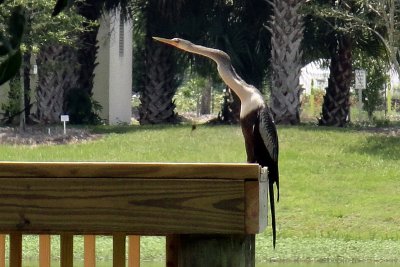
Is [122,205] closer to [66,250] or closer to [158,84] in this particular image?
[66,250]

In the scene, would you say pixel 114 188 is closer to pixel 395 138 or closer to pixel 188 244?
pixel 188 244

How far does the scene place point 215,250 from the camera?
9.36 ft

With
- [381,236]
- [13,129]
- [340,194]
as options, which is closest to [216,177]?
[381,236]

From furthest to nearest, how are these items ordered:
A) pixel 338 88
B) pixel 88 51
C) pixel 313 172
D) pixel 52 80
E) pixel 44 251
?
pixel 88 51 < pixel 338 88 < pixel 52 80 < pixel 313 172 < pixel 44 251

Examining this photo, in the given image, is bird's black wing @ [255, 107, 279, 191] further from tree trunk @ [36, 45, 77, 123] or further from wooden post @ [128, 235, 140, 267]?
tree trunk @ [36, 45, 77, 123]

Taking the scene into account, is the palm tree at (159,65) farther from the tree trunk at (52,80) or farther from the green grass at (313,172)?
the green grass at (313,172)

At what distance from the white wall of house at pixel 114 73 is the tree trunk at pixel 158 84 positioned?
3949 millimetres

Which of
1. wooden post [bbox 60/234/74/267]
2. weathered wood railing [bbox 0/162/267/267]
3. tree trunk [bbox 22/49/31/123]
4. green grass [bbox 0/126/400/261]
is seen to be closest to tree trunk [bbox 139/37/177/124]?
green grass [bbox 0/126/400/261]

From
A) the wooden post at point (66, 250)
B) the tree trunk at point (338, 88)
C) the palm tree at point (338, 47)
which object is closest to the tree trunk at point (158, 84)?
the palm tree at point (338, 47)

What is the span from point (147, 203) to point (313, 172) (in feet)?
54.7

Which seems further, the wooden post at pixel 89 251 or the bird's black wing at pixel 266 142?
the bird's black wing at pixel 266 142

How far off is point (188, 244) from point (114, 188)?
0.75 feet

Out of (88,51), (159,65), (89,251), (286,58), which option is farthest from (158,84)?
(89,251)

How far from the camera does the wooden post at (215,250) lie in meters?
2.84
